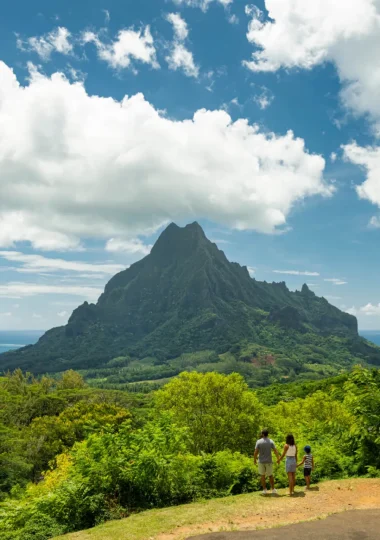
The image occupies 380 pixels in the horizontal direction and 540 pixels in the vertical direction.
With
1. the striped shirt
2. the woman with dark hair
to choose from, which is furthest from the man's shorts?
the striped shirt

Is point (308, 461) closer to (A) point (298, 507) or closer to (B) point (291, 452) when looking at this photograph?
(B) point (291, 452)

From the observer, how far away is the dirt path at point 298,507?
13.0 metres

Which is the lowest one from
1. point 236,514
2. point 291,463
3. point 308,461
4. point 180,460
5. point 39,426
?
point 39,426

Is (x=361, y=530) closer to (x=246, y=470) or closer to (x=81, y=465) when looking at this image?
(x=246, y=470)

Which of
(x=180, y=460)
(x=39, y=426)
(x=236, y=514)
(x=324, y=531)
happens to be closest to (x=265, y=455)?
(x=236, y=514)

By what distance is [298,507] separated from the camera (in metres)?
14.9

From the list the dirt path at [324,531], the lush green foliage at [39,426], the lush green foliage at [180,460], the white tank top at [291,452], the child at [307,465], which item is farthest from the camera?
the lush green foliage at [39,426]

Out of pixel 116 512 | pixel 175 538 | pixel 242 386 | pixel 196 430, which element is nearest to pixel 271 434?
pixel 242 386

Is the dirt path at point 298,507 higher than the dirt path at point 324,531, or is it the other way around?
the dirt path at point 324,531

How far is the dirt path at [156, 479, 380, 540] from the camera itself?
13.0 meters

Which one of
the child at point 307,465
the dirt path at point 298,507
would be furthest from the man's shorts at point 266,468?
the child at point 307,465

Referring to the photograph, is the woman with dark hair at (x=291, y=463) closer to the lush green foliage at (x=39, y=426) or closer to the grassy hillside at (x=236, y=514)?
the grassy hillside at (x=236, y=514)

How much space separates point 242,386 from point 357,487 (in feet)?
54.7

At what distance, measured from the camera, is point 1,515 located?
18.0 m
